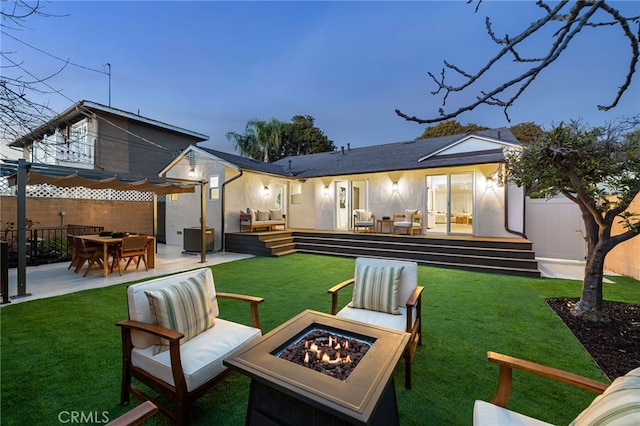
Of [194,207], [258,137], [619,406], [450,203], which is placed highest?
[258,137]

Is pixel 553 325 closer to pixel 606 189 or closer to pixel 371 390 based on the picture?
pixel 606 189

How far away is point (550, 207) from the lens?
849 centimetres

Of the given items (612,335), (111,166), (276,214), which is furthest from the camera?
(111,166)

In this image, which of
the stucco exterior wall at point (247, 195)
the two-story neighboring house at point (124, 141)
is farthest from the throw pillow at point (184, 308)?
the two-story neighboring house at point (124, 141)

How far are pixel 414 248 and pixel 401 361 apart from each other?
243 inches

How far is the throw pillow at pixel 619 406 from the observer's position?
0.97 meters

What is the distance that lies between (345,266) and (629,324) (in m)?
5.30

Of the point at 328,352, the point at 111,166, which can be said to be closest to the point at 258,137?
the point at 111,166

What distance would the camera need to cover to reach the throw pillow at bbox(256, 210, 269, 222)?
10874 millimetres

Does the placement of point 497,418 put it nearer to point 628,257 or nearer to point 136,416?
point 136,416

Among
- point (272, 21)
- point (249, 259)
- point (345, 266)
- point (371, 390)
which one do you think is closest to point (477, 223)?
point (345, 266)

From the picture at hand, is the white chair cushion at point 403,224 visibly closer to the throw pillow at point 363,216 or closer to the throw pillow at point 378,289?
the throw pillow at point 363,216

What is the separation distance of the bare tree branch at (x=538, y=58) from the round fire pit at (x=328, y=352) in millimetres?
1583

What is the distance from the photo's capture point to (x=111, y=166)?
12.4 m
